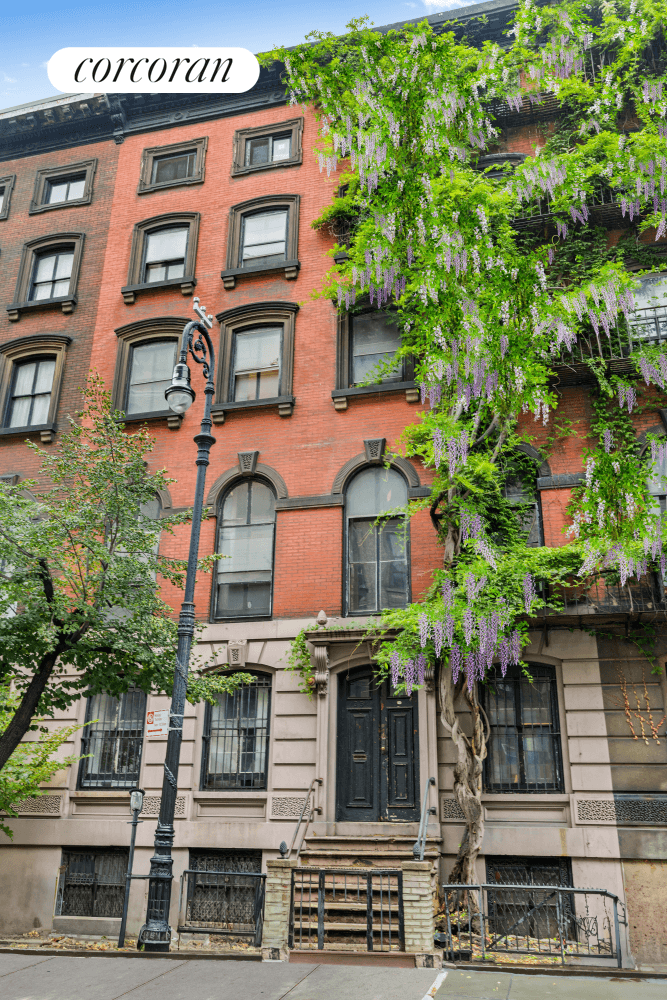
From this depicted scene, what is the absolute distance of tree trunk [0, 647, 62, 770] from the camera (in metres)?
11.2

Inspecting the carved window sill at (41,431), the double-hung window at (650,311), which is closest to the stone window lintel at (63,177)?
the carved window sill at (41,431)

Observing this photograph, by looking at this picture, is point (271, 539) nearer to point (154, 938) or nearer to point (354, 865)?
point (354, 865)

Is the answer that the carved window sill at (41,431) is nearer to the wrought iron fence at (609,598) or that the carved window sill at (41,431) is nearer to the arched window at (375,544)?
the arched window at (375,544)

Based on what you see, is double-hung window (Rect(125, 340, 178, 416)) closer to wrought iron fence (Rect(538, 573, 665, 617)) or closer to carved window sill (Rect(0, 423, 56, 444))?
carved window sill (Rect(0, 423, 56, 444))

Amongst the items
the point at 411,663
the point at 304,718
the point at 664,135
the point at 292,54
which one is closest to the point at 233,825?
the point at 304,718

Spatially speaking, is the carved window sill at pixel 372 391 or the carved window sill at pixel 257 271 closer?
the carved window sill at pixel 372 391

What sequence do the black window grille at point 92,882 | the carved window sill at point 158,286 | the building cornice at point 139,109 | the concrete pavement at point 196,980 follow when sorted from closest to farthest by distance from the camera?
the concrete pavement at point 196,980, the black window grille at point 92,882, the carved window sill at point 158,286, the building cornice at point 139,109

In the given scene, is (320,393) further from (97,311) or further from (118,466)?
(97,311)

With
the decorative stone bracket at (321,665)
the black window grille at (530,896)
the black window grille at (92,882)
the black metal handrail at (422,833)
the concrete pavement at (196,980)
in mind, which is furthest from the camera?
the black window grille at (92,882)

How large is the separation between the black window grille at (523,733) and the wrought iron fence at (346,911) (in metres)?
3.29

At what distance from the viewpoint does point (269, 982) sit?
8.66 m

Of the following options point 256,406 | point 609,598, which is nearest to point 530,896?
point 609,598

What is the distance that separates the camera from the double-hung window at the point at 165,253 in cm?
2023

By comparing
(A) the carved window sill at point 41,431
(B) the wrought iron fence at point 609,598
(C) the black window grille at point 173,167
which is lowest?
(B) the wrought iron fence at point 609,598
